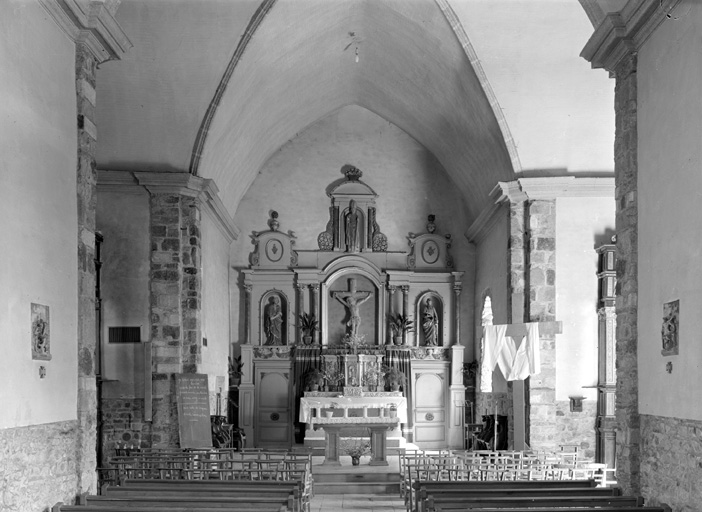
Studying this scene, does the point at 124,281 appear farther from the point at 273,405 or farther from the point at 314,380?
the point at 273,405

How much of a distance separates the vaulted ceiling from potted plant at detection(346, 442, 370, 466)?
5.05 meters

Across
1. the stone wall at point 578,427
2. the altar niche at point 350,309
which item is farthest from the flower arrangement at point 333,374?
the stone wall at point 578,427

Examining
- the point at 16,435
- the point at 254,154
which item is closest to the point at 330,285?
the point at 254,154

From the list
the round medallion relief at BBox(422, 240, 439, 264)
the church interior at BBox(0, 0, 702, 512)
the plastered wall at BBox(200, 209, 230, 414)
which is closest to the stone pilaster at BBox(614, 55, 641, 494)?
the church interior at BBox(0, 0, 702, 512)

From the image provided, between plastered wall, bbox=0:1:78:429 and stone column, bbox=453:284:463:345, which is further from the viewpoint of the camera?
stone column, bbox=453:284:463:345

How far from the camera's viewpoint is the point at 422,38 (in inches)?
521

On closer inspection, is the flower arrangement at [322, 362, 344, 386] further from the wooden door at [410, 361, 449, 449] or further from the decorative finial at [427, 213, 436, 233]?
the decorative finial at [427, 213, 436, 233]

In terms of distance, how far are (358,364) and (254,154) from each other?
16.3ft

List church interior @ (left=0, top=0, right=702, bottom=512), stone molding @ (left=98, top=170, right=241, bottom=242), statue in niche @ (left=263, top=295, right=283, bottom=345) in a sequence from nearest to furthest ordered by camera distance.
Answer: church interior @ (left=0, top=0, right=702, bottom=512) < stone molding @ (left=98, top=170, right=241, bottom=242) < statue in niche @ (left=263, top=295, right=283, bottom=345)

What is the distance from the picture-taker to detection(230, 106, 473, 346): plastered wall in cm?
1823

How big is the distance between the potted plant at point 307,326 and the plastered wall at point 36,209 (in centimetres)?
1080

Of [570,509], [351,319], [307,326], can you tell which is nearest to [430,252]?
[351,319]

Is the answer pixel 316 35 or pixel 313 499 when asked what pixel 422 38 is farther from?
pixel 313 499

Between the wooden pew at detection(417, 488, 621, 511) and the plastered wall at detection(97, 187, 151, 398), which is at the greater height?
the plastered wall at detection(97, 187, 151, 398)
